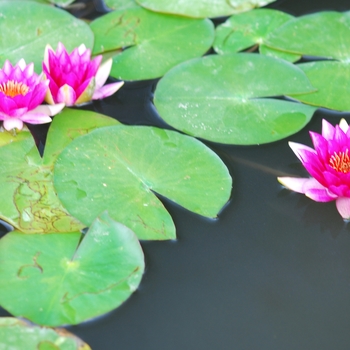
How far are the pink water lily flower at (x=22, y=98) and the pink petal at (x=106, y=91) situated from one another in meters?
0.19

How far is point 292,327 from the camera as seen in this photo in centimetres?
163

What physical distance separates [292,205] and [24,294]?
40.3 inches

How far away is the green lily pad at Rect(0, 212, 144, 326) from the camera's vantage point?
160cm

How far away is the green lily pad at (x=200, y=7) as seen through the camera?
2.72 meters

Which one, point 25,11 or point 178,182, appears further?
point 25,11

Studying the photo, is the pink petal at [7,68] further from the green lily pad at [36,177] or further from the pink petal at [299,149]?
the pink petal at [299,149]

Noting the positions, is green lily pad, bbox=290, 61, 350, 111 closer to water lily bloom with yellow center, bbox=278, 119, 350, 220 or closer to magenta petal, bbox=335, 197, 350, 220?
water lily bloom with yellow center, bbox=278, 119, 350, 220

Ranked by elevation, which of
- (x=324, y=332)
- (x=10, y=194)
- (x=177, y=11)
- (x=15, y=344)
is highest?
(x=177, y=11)

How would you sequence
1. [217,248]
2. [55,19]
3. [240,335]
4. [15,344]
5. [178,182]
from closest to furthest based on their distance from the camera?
[15,344], [240,335], [217,248], [178,182], [55,19]

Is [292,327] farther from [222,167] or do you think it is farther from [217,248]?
[222,167]

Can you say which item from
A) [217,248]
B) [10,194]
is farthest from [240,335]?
[10,194]

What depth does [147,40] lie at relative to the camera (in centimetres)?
260

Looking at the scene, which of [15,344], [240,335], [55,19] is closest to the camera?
[15,344]

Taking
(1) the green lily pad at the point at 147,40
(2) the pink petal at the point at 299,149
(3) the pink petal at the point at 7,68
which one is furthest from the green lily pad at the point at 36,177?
(2) the pink petal at the point at 299,149
